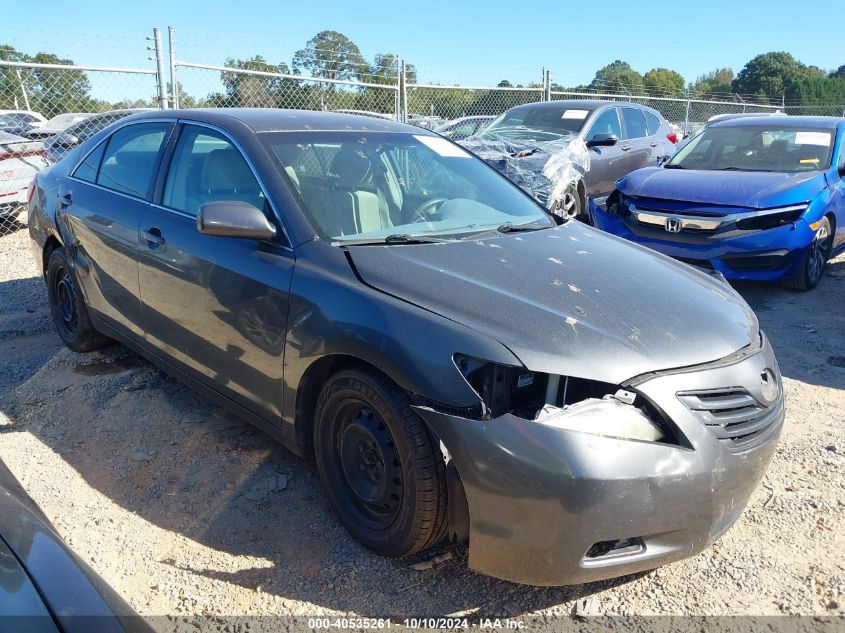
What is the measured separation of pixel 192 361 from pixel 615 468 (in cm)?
215

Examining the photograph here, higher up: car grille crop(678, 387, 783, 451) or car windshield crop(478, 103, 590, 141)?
car windshield crop(478, 103, 590, 141)

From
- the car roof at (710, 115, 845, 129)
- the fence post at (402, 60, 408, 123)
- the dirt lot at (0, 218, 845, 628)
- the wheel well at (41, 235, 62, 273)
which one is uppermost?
the fence post at (402, 60, 408, 123)

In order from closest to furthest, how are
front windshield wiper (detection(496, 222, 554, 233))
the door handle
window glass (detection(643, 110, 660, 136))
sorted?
1. front windshield wiper (detection(496, 222, 554, 233))
2. the door handle
3. window glass (detection(643, 110, 660, 136))

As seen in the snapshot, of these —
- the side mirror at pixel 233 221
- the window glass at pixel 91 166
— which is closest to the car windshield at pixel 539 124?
the window glass at pixel 91 166

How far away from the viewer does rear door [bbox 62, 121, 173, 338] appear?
3697mm

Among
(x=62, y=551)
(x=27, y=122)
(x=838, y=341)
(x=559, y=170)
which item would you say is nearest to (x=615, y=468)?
(x=62, y=551)

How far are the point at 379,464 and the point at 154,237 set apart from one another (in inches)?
69.9

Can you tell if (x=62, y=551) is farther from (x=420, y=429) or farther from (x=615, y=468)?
(x=615, y=468)

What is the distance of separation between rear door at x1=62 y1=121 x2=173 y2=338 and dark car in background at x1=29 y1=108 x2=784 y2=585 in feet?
0.09

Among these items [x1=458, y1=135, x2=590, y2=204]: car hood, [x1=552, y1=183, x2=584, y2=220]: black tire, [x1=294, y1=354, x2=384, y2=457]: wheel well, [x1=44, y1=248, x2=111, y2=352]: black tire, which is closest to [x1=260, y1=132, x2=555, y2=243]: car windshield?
[x1=294, y1=354, x2=384, y2=457]: wheel well

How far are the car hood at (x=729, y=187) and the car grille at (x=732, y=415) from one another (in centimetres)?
389

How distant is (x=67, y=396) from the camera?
398 cm

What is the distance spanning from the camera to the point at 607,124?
916cm

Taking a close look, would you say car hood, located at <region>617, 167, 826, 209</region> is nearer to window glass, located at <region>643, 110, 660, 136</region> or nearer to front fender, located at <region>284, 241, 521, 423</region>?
window glass, located at <region>643, 110, 660, 136</region>
